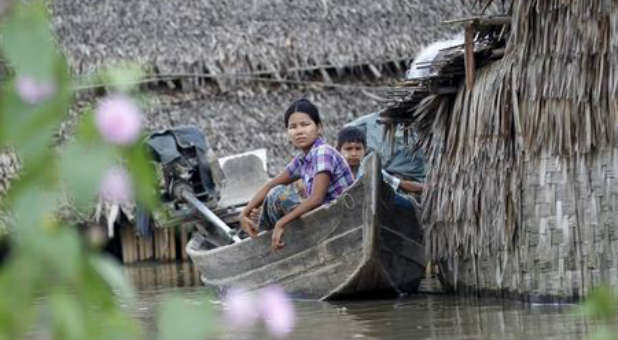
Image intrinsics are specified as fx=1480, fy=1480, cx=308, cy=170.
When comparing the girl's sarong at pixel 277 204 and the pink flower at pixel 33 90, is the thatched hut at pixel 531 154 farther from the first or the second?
the pink flower at pixel 33 90

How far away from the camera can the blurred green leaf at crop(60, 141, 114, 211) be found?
237 centimetres

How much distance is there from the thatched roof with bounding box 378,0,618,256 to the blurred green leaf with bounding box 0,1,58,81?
5.56 m

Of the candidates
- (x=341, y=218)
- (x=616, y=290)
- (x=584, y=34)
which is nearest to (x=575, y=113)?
(x=584, y=34)

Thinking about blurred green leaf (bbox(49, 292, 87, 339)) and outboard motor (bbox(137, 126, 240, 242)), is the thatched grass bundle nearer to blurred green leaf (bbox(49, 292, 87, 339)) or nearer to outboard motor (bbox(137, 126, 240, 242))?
outboard motor (bbox(137, 126, 240, 242))

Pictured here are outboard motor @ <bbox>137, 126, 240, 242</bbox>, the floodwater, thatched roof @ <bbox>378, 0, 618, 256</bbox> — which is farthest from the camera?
outboard motor @ <bbox>137, 126, 240, 242</bbox>

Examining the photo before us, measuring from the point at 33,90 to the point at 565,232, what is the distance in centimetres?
602

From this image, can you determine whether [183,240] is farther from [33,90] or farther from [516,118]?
[33,90]

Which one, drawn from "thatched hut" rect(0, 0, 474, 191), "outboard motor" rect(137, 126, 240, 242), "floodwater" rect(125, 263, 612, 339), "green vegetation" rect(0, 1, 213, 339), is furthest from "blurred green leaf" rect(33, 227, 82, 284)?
"thatched hut" rect(0, 0, 474, 191)

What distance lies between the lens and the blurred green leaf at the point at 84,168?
2.37 meters

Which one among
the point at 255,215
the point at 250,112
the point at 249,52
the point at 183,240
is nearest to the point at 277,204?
the point at 255,215

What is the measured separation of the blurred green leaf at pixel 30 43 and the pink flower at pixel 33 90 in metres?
0.02

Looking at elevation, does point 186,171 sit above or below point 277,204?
above

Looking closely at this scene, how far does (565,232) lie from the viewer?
26.7 feet

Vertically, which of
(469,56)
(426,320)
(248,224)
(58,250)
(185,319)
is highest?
(469,56)
